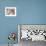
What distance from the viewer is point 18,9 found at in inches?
147

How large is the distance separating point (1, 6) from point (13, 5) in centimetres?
37

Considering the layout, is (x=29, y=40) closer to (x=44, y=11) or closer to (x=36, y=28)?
(x=36, y=28)

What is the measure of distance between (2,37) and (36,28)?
3.52 feet

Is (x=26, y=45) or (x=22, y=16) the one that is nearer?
(x=26, y=45)

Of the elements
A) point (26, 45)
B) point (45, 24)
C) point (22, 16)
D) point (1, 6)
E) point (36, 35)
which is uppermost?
point (1, 6)

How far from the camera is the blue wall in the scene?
3.74 m

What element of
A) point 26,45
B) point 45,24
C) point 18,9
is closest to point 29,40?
point 26,45

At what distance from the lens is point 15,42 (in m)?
3.66

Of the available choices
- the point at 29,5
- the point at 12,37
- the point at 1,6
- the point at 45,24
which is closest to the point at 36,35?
the point at 45,24

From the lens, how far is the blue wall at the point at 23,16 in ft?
12.3

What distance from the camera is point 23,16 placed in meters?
3.75

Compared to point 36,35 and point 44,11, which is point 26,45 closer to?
point 36,35

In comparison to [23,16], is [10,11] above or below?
above

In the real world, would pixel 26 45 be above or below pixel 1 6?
below
